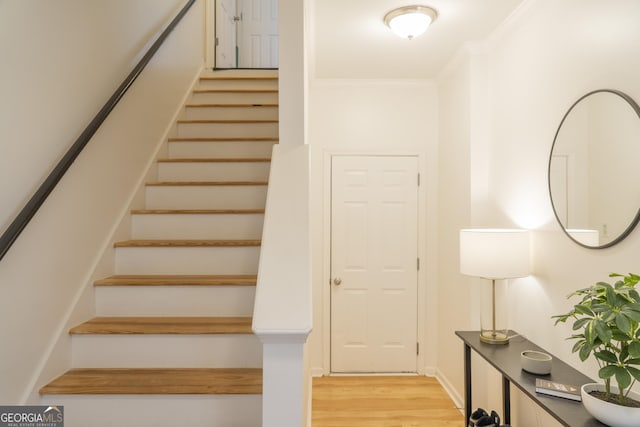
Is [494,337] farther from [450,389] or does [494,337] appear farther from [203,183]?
[203,183]

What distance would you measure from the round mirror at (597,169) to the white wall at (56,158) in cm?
222

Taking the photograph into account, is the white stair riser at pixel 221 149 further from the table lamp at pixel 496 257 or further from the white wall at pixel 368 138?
the table lamp at pixel 496 257

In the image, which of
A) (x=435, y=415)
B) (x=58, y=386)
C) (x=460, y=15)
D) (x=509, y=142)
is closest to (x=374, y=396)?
(x=435, y=415)

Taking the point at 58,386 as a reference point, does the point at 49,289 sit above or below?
above

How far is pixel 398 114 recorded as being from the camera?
11.8ft

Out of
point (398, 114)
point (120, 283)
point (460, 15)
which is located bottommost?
point (120, 283)

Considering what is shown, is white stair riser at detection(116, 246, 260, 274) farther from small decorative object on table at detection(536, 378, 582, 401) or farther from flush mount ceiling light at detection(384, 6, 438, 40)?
flush mount ceiling light at detection(384, 6, 438, 40)

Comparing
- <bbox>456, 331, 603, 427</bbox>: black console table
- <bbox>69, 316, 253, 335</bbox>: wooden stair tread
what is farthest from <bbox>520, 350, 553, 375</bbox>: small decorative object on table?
<bbox>69, 316, 253, 335</bbox>: wooden stair tread

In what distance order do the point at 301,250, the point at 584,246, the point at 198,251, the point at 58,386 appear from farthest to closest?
the point at 198,251 → the point at 584,246 → the point at 58,386 → the point at 301,250

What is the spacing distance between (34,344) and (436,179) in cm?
309

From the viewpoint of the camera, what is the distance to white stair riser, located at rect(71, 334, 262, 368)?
168 centimetres

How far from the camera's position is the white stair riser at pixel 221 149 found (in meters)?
2.85

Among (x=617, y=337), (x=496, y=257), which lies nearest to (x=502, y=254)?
(x=496, y=257)

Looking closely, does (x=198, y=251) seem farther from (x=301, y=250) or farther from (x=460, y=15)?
(x=460, y=15)
